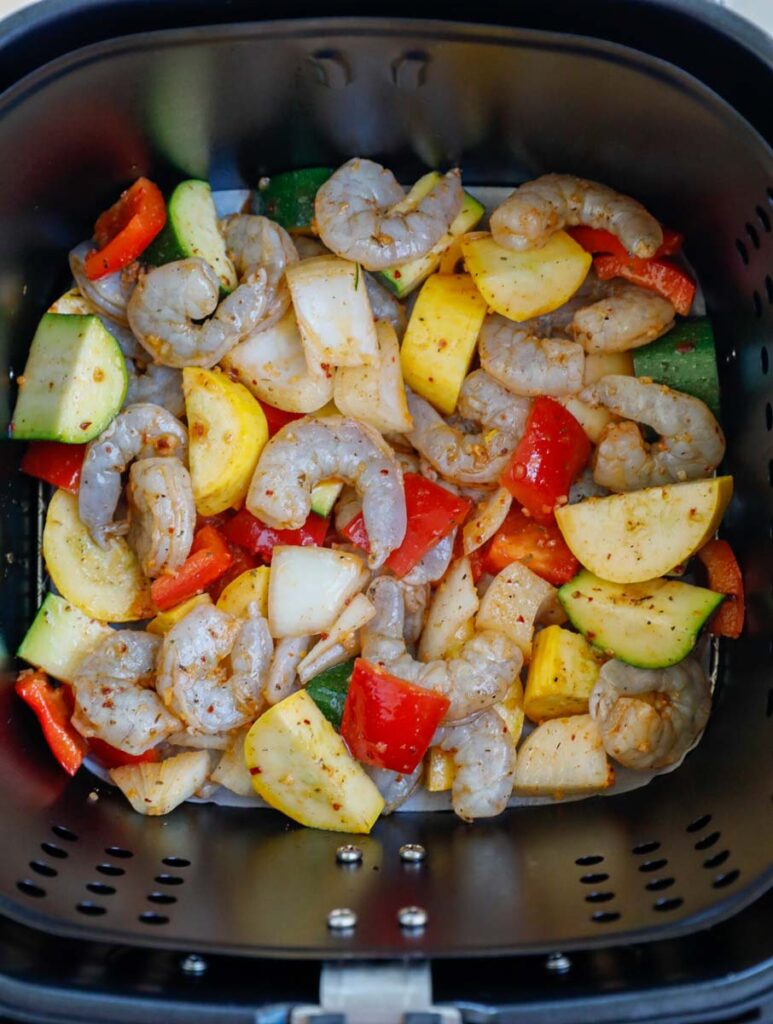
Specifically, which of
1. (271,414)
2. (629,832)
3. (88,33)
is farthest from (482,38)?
(629,832)

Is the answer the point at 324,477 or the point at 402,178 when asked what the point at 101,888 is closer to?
the point at 324,477

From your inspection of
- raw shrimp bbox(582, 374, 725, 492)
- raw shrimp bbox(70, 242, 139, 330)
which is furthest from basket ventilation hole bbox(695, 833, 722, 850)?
raw shrimp bbox(70, 242, 139, 330)

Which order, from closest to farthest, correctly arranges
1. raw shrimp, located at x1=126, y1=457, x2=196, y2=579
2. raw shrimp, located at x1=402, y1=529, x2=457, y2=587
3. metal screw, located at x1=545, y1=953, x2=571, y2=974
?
1. metal screw, located at x1=545, y1=953, x2=571, y2=974
2. raw shrimp, located at x1=126, y1=457, x2=196, y2=579
3. raw shrimp, located at x1=402, y1=529, x2=457, y2=587

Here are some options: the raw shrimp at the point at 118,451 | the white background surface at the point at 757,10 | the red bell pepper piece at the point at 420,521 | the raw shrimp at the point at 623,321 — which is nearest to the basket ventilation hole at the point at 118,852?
the raw shrimp at the point at 118,451

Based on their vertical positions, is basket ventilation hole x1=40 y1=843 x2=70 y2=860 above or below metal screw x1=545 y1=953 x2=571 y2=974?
below

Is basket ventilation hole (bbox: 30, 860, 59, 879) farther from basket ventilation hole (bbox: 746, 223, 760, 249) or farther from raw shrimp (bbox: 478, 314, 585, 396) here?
basket ventilation hole (bbox: 746, 223, 760, 249)

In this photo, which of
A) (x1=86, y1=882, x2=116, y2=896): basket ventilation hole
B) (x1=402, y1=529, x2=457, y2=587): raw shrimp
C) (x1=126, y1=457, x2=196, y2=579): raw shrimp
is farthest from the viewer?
(x1=402, y1=529, x2=457, y2=587): raw shrimp

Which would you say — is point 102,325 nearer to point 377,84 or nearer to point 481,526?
point 377,84
